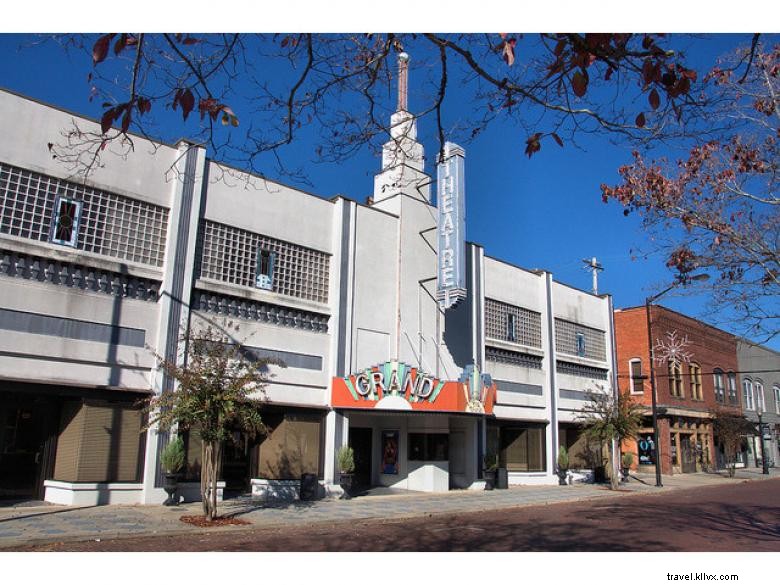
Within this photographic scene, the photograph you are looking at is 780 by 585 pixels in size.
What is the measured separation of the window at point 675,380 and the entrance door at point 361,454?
23.7 meters

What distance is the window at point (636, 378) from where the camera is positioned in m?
40.6

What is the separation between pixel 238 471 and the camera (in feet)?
64.4

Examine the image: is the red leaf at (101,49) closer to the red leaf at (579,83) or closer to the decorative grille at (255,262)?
the red leaf at (579,83)

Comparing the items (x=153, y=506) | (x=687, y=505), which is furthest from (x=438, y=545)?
(x=687, y=505)

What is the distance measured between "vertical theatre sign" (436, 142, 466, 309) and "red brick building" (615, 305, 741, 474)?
19050 millimetres

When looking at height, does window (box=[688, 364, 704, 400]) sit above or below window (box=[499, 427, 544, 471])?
above

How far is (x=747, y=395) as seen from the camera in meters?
51.5

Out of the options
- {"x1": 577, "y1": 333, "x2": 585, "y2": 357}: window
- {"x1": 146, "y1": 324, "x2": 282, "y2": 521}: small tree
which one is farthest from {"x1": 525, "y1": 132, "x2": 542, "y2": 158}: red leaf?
{"x1": 577, "y1": 333, "x2": 585, "y2": 357}: window

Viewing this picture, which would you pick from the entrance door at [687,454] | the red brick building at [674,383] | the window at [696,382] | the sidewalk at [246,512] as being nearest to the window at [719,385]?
the red brick building at [674,383]

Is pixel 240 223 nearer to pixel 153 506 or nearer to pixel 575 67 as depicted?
pixel 153 506

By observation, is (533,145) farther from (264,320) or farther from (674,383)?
(674,383)

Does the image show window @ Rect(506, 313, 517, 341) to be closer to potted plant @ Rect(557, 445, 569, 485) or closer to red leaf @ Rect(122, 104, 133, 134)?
potted plant @ Rect(557, 445, 569, 485)

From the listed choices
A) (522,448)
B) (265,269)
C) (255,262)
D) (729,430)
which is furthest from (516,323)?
(729,430)

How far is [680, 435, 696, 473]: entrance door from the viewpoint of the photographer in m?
40.7
